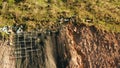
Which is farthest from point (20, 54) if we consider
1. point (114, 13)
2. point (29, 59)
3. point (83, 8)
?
point (114, 13)

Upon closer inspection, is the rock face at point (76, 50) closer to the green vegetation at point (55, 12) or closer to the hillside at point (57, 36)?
the hillside at point (57, 36)

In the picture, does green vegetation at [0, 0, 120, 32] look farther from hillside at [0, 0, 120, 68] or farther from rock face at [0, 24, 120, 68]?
rock face at [0, 24, 120, 68]

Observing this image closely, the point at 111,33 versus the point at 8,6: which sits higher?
the point at 8,6

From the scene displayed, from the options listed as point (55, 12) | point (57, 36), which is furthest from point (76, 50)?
point (55, 12)

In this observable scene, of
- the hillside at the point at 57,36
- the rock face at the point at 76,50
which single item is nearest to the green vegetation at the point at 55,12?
the hillside at the point at 57,36

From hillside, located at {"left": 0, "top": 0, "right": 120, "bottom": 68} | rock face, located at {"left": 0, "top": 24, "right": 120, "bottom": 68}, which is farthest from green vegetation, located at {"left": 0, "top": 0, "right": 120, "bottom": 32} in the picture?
rock face, located at {"left": 0, "top": 24, "right": 120, "bottom": 68}

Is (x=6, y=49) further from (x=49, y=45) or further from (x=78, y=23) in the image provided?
(x=78, y=23)
